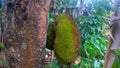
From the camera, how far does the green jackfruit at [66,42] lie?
2.86 feet

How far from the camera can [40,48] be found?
0.80 m

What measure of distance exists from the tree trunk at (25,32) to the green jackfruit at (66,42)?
0.32ft

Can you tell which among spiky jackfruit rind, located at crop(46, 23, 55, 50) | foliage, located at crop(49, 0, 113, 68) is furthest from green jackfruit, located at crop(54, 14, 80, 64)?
foliage, located at crop(49, 0, 113, 68)

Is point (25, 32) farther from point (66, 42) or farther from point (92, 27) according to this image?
point (92, 27)

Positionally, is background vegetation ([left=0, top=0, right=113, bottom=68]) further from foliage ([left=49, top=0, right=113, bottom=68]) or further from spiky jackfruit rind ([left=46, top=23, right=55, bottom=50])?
spiky jackfruit rind ([left=46, top=23, right=55, bottom=50])

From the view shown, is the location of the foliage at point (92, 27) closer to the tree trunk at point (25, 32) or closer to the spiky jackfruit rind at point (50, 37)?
the spiky jackfruit rind at point (50, 37)

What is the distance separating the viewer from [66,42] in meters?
0.88

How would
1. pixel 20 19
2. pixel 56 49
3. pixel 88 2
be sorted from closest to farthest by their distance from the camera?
pixel 20 19 → pixel 56 49 → pixel 88 2

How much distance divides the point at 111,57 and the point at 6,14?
433 millimetres

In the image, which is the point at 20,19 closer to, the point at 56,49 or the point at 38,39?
the point at 38,39

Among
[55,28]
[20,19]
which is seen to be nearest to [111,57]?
[55,28]

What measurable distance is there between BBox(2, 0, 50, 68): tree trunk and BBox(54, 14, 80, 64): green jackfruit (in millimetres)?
97

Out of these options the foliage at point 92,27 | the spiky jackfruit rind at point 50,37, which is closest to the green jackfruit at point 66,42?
the spiky jackfruit rind at point 50,37

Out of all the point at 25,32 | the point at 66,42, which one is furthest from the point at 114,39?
the point at 25,32
